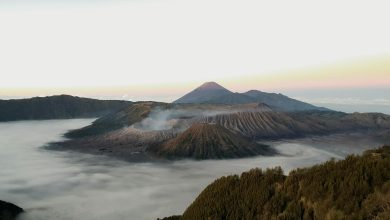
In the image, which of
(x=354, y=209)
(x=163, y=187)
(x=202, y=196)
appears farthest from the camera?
(x=163, y=187)

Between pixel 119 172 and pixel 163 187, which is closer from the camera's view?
pixel 163 187

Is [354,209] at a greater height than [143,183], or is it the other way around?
[354,209]

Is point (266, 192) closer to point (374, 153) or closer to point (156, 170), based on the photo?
point (374, 153)

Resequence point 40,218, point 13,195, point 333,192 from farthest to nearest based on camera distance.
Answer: point 13,195
point 40,218
point 333,192

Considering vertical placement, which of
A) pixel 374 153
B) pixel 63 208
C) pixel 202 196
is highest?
pixel 374 153

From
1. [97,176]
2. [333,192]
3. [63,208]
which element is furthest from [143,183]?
[333,192]

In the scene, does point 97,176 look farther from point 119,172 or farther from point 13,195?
point 13,195
